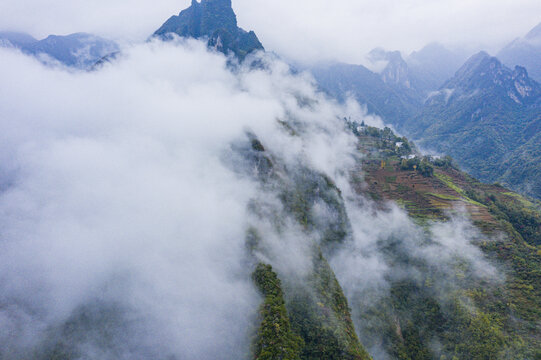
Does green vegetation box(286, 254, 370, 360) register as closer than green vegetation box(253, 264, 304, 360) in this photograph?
No

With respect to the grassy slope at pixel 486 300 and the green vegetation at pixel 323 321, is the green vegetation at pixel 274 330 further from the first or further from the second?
the grassy slope at pixel 486 300

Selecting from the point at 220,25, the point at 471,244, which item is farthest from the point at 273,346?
the point at 220,25

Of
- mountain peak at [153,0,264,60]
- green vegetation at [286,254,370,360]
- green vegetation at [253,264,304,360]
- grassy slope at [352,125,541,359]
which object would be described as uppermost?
mountain peak at [153,0,264,60]

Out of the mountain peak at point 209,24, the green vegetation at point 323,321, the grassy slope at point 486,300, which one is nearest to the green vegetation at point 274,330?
the green vegetation at point 323,321

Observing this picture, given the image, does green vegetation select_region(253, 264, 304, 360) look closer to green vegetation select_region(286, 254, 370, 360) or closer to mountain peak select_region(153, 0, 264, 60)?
green vegetation select_region(286, 254, 370, 360)

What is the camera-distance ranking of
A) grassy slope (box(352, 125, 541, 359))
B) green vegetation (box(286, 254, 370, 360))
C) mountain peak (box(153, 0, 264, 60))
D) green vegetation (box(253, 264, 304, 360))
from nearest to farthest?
green vegetation (box(253, 264, 304, 360)) → green vegetation (box(286, 254, 370, 360)) → grassy slope (box(352, 125, 541, 359)) → mountain peak (box(153, 0, 264, 60))

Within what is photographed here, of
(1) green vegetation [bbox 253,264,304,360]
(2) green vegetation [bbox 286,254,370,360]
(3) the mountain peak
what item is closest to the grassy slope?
(2) green vegetation [bbox 286,254,370,360]

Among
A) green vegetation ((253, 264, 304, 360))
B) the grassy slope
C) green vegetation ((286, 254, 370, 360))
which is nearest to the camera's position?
green vegetation ((253, 264, 304, 360))

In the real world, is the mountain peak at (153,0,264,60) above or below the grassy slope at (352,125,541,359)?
above

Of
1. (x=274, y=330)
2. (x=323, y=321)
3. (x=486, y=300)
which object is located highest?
(x=486, y=300)

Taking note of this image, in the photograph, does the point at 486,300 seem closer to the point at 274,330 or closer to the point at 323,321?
the point at 323,321

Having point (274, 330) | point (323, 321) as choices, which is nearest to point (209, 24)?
point (323, 321)
